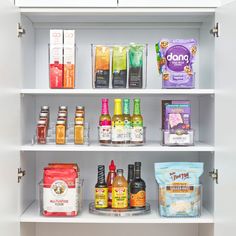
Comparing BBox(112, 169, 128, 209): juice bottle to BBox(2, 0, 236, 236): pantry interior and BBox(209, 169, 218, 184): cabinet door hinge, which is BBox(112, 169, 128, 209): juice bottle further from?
BBox(209, 169, 218, 184): cabinet door hinge

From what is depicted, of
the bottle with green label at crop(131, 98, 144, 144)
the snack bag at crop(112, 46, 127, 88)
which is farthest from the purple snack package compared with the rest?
the snack bag at crop(112, 46, 127, 88)

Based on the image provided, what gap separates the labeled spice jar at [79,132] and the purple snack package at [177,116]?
0.39m

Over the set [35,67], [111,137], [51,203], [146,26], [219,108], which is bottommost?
[51,203]

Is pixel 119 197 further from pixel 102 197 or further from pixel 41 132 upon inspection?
pixel 41 132

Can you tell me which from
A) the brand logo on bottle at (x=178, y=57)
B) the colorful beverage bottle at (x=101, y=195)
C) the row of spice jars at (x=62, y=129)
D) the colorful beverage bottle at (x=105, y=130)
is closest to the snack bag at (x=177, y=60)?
the brand logo on bottle at (x=178, y=57)

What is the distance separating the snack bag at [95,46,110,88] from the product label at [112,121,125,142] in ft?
0.61

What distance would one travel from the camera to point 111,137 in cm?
210

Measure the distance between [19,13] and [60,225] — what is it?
1088 mm

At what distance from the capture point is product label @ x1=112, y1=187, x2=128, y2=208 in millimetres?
2096

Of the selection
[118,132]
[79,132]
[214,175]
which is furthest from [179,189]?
[79,132]

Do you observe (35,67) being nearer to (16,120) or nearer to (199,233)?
(16,120)

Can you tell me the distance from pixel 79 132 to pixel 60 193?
285 mm

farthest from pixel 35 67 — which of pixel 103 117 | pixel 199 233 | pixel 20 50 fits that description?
pixel 199 233

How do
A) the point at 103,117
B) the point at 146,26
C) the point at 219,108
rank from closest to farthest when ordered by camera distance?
the point at 219,108 < the point at 103,117 < the point at 146,26
